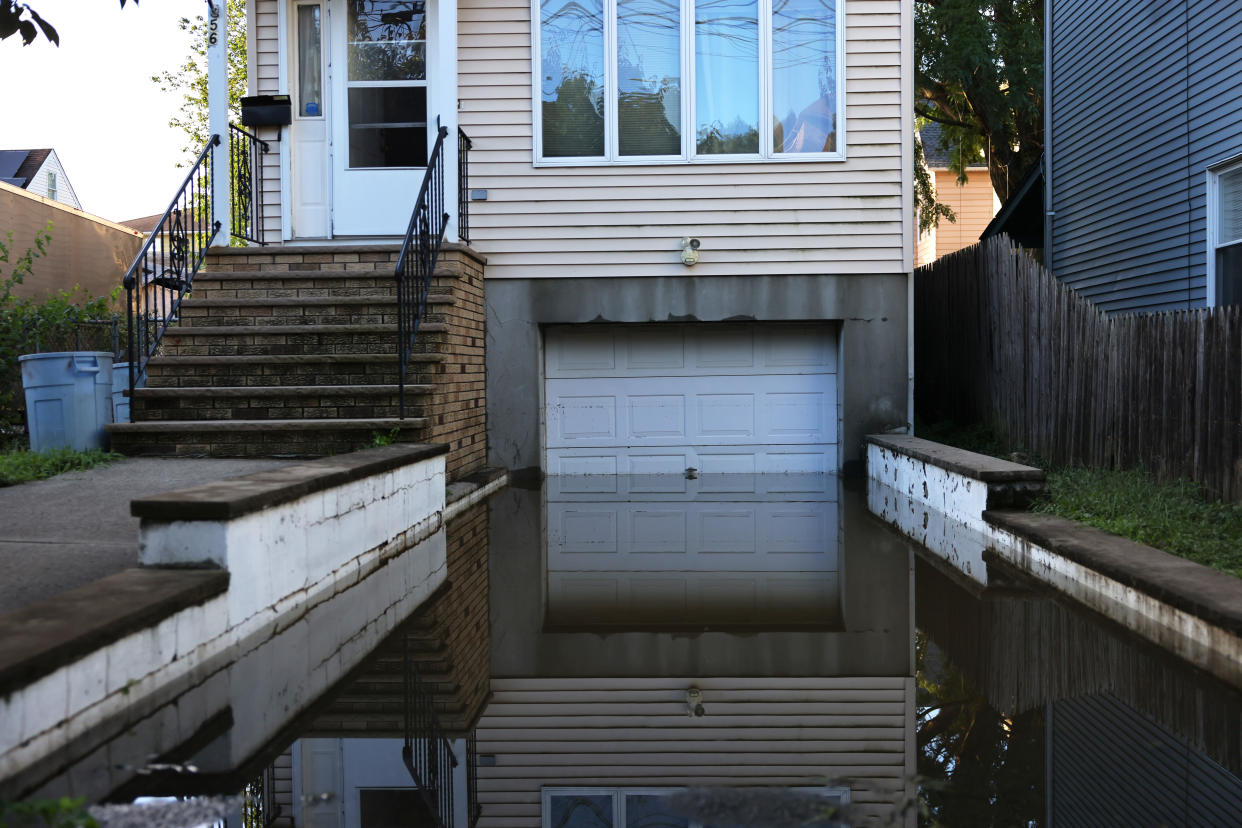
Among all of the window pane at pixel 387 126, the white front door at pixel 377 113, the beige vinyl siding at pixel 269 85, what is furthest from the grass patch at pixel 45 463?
the window pane at pixel 387 126

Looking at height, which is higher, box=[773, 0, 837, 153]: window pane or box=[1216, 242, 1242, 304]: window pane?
box=[773, 0, 837, 153]: window pane

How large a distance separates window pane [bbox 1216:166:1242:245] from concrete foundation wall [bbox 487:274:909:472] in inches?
113

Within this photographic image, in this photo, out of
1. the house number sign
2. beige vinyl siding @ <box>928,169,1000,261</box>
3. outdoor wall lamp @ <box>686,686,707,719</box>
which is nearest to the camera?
outdoor wall lamp @ <box>686,686,707,719</box>

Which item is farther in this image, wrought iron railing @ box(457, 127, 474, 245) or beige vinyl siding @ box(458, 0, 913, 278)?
beige vinyl siding @ box(458, 0, 913, 278)

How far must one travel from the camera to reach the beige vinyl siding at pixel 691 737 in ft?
11.1

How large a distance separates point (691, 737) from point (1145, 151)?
35.2 feet

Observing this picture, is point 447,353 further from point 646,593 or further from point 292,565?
point 292,565

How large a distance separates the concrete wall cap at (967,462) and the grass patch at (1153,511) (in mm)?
211

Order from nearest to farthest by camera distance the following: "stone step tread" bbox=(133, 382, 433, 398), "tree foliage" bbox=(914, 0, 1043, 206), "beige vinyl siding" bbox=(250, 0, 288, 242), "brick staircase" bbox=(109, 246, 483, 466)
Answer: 1. "brick staircase" bbox=(109, 246, 483, 466)
2. "stone step tread" bbox=(133, 382, 433, 398)
3. "beige vinyl siding" bbox=(250, 0, 288, 242)
4. "tree foliage" bbox=(914, 0, 1043, 206)

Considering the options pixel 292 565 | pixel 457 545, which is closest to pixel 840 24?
pixel 457 545

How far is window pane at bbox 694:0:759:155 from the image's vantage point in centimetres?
1126

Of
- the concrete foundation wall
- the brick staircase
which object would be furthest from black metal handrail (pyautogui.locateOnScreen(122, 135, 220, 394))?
the concrete foundation wall

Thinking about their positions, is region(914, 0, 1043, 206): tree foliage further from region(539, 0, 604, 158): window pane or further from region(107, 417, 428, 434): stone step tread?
region(107, 417, 428, 434): stone step tread

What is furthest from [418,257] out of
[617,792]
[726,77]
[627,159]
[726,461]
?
[617,792]
